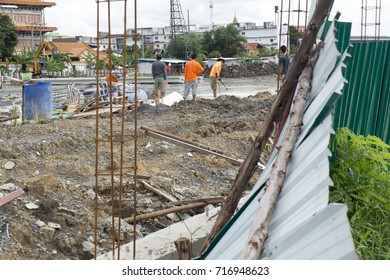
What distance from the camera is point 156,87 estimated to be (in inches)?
690

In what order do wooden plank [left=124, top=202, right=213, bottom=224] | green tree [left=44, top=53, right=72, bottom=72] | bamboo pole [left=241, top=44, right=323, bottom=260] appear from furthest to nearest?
1. green tree [left=44, top=53, right=72, bottom=72]
2. wooden plank [left=124, top=202, right=213, bottom=224]
3. bamboo pole [left=241, top=44, right=323, bottom=260]

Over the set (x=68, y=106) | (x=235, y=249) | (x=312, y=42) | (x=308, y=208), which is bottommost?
(x=68, y=106)

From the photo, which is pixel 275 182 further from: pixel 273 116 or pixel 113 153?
pixel 113 153

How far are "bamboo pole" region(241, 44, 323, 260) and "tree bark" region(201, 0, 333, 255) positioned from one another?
347 millimetres

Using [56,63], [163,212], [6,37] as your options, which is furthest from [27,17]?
[163,212]

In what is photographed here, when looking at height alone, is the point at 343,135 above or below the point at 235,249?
above

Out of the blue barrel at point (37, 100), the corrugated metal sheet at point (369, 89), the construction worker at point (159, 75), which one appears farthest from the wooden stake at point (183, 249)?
the construction worker at point (159, 75)

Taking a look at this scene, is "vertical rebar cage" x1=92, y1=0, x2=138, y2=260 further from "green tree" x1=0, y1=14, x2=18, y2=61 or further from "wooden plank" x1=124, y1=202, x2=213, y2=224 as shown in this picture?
A: "green tree" x1=0, y1=14, x2=18, y2=61

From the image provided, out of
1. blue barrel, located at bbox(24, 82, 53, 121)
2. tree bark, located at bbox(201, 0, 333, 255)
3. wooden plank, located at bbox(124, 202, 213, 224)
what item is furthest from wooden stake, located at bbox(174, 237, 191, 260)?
blue barrel, located at bbox(24, 82, 53, 121)

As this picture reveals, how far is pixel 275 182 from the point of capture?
3.14m

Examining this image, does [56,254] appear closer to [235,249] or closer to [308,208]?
[235,249]

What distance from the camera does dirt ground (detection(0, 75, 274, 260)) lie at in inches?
245
